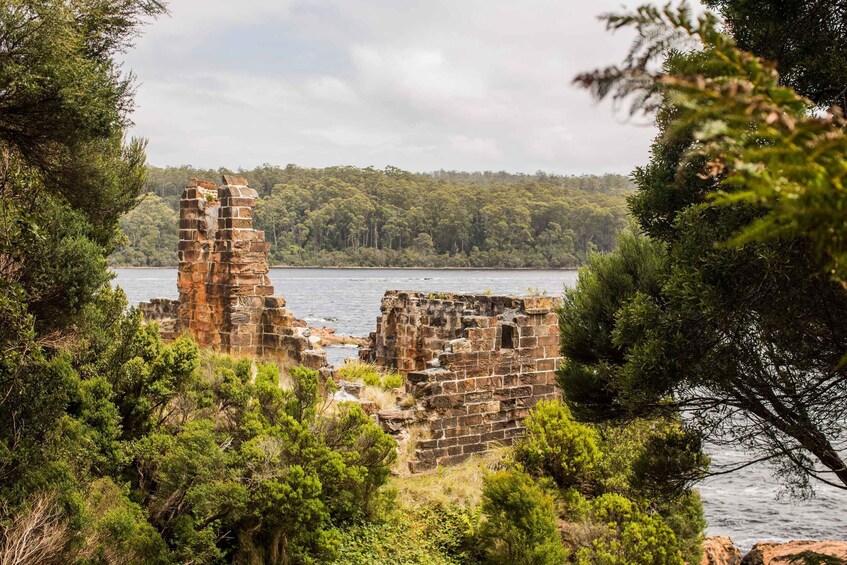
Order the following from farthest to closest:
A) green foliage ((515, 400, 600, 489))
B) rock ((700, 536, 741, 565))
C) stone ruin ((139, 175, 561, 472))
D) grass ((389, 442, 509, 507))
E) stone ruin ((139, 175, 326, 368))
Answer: stone ruin ((139, 175, 326, 368)), rock ((700, 536, 741, 565)), stone ruin ((139, 175, 561, 472)), green foliage ((515, 400, 600, 489)), grass ((389, 442, 509, 507))

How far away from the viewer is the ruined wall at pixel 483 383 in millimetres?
11609

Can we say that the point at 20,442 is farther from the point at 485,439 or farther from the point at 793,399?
the point at 485,439

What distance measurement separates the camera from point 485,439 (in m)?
12.3

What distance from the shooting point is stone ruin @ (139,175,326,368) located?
45.5 ft

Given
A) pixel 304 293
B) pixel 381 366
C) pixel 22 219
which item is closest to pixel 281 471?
pixel 22 219

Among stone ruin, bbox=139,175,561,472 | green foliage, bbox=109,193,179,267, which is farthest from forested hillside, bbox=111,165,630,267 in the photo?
stone ruin, bbox=139,175,561,472

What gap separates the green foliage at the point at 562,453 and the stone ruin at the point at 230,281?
163 inches

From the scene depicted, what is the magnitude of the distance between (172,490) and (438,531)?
12.0 feet

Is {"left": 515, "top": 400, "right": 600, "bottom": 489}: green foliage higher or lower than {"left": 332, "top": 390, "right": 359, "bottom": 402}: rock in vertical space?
lower

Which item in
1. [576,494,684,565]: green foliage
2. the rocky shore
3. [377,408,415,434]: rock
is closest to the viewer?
[576,494,684,565]: green foliage

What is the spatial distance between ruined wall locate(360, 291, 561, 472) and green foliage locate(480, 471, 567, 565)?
220cm

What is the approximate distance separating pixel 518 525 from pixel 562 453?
7.12 feet

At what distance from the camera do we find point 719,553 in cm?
1218

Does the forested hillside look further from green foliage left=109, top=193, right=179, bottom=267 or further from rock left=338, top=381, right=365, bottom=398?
rock left=338, top=381, right=365, bottom=398
